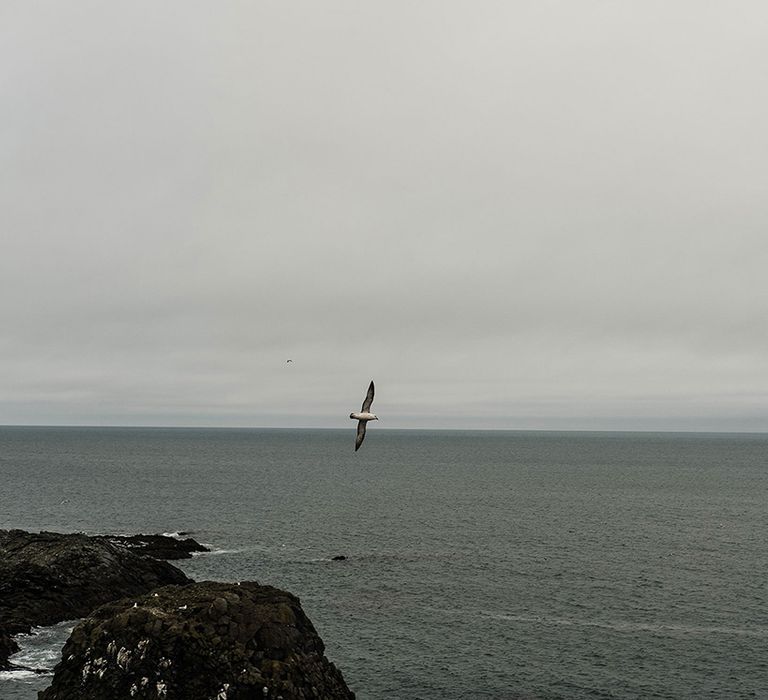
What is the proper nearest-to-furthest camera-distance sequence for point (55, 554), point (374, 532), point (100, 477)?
point (55, 554) < point (374, 532) < point (100, 477)

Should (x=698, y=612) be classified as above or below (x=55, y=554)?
below

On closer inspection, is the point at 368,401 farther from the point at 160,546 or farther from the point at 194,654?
the point at 160,546

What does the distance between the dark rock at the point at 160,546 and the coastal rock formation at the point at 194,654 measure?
39.6 m

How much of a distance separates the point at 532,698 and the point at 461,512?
7374 centimetres

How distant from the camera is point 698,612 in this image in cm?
5666

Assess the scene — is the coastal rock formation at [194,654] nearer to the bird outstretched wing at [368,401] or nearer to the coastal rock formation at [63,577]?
the bird outstretched wing at [368,401]

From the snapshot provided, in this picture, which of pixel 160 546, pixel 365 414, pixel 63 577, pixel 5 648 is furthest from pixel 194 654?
pixel 160 546

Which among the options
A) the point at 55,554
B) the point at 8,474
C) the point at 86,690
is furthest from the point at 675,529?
the point at 8,474

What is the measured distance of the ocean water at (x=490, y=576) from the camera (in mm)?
43844

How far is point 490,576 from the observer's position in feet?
225

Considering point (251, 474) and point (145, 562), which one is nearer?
point (145, 562)

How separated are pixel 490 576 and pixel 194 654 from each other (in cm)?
4005

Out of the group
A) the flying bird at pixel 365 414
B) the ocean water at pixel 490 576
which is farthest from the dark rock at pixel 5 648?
the flying bird at pixel 365 414

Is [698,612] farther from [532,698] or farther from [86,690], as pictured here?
[86,690]
